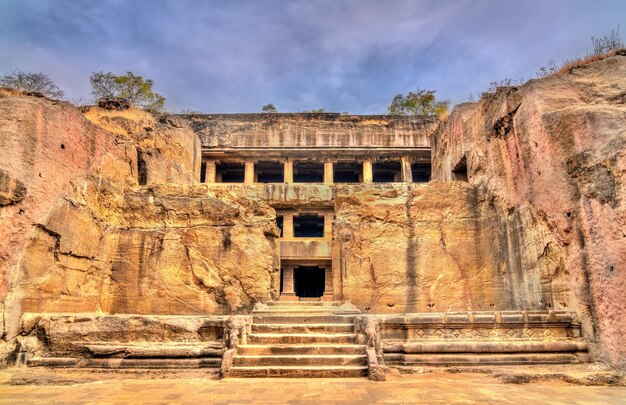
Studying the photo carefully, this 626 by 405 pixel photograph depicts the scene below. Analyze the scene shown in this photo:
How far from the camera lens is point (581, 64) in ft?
28.3

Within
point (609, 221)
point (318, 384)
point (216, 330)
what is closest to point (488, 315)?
point (609, 221)

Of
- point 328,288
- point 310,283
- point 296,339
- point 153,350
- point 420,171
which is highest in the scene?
point 420,171

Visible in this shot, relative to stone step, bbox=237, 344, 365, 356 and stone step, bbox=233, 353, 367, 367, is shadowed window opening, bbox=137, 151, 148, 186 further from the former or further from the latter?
stone step, bbox=233, 353, 367, 367

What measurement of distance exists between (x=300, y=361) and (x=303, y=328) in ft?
2.86

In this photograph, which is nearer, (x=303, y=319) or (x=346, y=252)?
(x=303, y=319)

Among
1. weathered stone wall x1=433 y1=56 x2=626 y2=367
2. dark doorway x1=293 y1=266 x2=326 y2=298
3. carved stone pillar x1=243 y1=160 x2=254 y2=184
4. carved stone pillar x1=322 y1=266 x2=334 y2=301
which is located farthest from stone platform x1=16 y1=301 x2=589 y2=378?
carved stone pillar x1=243 y1=160 x2=254 y2=184

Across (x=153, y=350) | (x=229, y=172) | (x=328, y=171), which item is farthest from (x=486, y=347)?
(x=229, y=172)

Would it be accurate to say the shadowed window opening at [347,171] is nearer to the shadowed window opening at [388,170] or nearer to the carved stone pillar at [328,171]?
the carved stone pillar at [328,171]

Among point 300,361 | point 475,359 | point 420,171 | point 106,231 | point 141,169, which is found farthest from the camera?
point 420,171

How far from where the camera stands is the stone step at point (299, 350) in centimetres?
638

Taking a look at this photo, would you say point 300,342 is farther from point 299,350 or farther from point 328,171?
point 328,171

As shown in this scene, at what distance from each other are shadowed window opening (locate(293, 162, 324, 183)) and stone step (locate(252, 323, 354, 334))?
2001 cm

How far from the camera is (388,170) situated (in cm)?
2753

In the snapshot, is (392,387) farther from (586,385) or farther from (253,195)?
(253,195)
